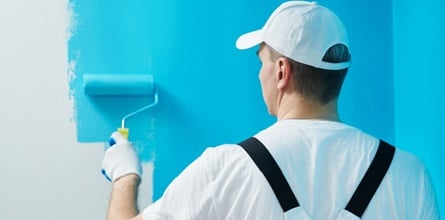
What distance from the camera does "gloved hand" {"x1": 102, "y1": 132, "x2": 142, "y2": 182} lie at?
1.06 metres

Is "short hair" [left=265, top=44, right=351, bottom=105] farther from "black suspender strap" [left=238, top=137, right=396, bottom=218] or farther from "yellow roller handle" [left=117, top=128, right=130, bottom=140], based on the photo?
"yellow roller handle" [left=117, top=128, right=130, bottom=140]

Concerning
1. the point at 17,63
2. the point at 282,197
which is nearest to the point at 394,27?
the point at 282,197

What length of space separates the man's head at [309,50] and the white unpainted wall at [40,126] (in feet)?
2.05

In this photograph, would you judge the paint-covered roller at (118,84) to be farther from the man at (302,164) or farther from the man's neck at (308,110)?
the man's neck at (308,110)

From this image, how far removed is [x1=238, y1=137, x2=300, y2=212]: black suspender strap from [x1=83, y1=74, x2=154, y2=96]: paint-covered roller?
0.59 m

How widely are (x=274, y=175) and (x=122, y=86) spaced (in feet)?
2.09

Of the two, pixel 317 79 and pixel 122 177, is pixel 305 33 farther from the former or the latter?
pixel 122 177

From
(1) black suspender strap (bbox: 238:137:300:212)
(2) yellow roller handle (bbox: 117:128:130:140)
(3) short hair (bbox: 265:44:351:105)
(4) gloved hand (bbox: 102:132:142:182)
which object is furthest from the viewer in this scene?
(2) yellow roller handle (bbox: 117:128:130:140)

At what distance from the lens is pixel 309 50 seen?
0.87m

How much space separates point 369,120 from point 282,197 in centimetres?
84

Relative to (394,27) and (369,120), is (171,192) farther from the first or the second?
(394,27)

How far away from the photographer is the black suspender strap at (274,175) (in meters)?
0.78

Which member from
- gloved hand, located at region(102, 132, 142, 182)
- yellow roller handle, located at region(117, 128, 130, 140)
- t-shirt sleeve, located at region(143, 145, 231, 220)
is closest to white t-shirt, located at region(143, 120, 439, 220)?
t-shirt sleeve, located at region(143, 145, 231, 220)

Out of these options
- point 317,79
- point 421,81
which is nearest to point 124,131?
point 317,79
